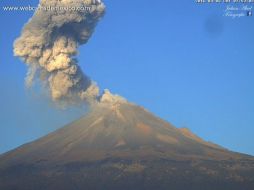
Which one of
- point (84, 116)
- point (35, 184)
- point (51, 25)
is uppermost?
point (51, 25)

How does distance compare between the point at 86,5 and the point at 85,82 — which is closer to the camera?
the point at 86,5

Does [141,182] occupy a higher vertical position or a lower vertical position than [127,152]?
lower

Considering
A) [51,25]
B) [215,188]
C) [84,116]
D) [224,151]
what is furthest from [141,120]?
[215,188]

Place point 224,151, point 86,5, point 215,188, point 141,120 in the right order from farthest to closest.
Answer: point 141,120, point 224,151, point 86,5, point 215,188

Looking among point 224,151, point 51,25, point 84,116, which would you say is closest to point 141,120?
point 84,116

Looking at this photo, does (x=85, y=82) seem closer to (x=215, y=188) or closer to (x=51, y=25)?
(x=51, y=25)

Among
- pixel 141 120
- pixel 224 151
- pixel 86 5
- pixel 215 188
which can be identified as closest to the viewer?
pixel 215 188
